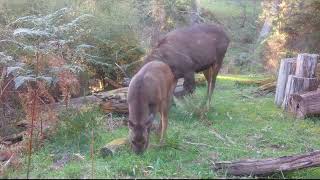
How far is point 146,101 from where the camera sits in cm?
822

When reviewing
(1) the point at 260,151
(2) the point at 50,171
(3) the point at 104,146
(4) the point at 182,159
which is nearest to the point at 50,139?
(3) the point at 104,146

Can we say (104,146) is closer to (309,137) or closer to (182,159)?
(182,159)

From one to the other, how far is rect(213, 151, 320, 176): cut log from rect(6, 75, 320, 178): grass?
0.47ft

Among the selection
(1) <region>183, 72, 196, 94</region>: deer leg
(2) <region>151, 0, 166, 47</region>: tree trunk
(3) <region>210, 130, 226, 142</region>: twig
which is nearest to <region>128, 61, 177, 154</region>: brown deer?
(3) <region>210, 130, 226, 142</region>: twig

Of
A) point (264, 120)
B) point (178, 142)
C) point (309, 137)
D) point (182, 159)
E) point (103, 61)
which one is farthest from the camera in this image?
point (103, 61)

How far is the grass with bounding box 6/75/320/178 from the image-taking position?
7.06m

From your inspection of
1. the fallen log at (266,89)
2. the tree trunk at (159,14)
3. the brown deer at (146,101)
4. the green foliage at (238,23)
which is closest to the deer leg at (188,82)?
the brown deer at (146,101)

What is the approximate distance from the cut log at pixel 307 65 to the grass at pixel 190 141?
1.12 metres

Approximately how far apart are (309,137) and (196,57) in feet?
10.1

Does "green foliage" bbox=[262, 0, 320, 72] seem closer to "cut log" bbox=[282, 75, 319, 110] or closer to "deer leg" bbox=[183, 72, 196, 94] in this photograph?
"cut log" bbox=[282, 75, 319, 110]

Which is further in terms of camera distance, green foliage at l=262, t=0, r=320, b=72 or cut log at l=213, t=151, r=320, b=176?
green foliage at l=262, t=0, r=320, b=72

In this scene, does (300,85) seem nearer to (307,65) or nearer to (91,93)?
(307,65)

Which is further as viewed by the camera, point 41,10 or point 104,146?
point 41,10

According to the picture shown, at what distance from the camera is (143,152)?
800cm
